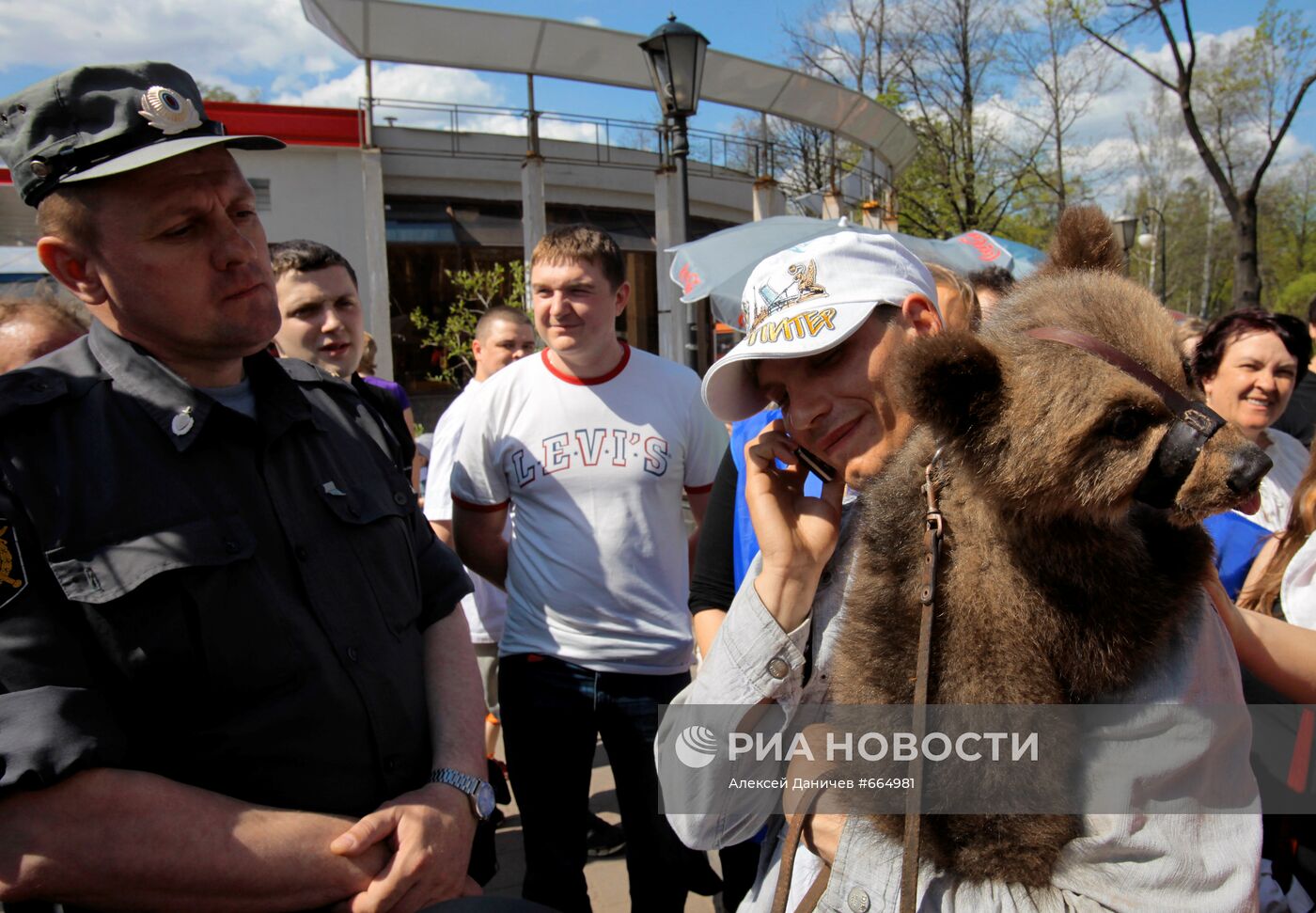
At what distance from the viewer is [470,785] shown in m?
1.89

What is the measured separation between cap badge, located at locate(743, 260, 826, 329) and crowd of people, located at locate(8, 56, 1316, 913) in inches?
0.6

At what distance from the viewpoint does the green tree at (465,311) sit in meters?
18.4

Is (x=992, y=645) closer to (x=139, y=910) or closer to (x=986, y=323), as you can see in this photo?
(x=986, y=323)

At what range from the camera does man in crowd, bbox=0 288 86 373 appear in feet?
8.96

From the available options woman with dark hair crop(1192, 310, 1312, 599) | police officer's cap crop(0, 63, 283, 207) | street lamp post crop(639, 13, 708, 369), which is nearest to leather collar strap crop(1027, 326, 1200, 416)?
police officer's cap crop(0, 63, 283, 207)

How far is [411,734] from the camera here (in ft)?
6.10

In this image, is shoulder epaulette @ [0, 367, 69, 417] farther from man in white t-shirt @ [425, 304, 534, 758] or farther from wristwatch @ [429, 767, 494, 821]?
man in white t-shirt @ [425, 304, 534, 758]

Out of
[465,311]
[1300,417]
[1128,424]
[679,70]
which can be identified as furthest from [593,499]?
[465,311]

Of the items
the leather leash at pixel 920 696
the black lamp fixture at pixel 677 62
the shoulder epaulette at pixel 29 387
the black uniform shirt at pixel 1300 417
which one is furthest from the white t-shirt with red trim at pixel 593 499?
the black lamp fixture at pixel 677 62

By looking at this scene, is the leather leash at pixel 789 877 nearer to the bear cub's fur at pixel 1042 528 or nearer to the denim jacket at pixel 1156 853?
the denim jacket at pixel 1156 853

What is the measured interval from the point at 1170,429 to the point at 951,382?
31cm

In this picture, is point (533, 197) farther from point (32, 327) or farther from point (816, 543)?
point (816, 543)

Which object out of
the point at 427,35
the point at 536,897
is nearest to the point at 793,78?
the point at 427,35

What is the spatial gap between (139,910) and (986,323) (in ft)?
5.88
